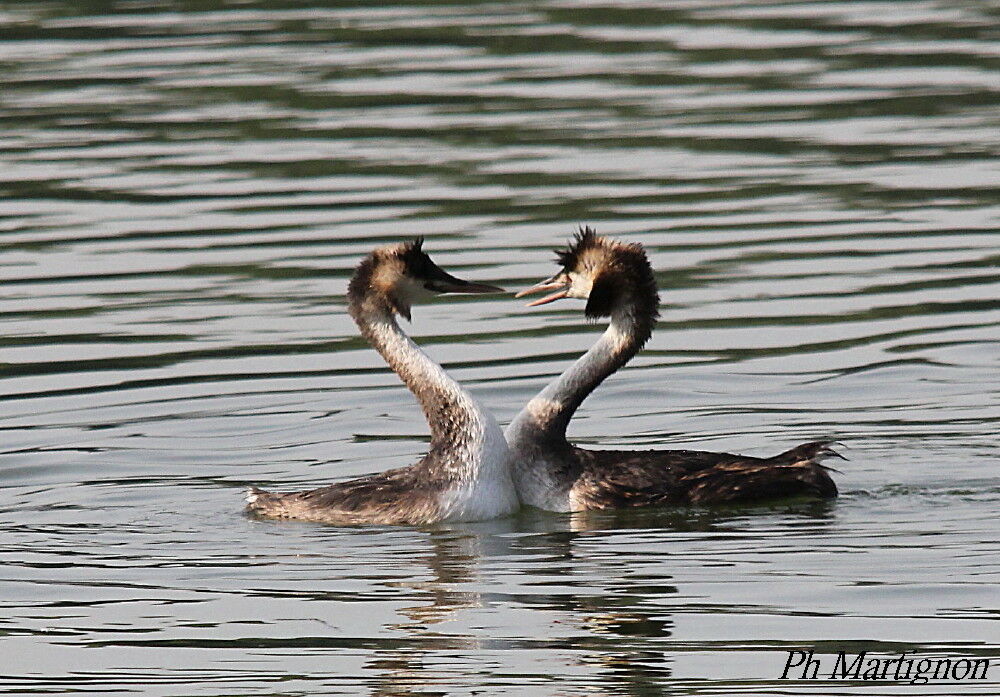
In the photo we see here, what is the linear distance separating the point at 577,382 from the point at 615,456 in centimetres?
60

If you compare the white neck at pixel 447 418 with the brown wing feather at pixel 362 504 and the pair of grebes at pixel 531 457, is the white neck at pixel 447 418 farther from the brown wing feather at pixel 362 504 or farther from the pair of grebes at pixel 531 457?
the brown wing feather at pixel 362 504

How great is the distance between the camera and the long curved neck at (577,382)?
42.3ft

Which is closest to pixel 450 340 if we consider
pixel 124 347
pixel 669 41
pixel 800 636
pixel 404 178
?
pixel 124 347

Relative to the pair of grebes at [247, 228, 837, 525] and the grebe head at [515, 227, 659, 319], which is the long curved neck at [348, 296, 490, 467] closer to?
the pair of grebes at [247, 228, 837, 525]

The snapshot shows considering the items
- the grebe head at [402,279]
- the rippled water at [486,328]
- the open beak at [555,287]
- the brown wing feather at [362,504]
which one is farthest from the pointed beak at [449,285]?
the rippled water at [486,328]

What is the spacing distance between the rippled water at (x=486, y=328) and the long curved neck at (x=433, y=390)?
47 centimetres

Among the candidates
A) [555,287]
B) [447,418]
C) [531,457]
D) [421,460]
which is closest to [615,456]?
[531,457]

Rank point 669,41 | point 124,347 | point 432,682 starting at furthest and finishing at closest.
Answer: point 669,41 < point 124,347 < point 432,682

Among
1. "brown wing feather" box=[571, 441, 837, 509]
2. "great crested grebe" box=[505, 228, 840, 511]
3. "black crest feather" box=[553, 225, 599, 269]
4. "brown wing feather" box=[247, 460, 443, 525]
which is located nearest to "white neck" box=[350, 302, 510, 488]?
"brown wing feather" box=[247, 460, 443, 525]

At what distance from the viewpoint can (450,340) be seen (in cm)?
1661

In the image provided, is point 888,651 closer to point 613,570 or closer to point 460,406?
point 613,570

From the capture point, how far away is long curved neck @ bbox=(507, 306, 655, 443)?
12906mm

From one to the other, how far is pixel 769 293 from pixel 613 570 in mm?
6690

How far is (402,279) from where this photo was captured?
1292 centimetres
